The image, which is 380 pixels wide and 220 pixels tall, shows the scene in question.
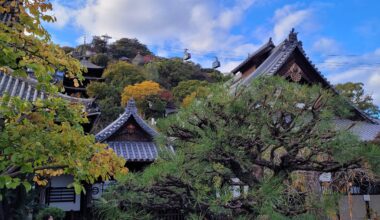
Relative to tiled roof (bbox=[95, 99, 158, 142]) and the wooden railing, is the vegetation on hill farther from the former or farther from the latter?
the wooden railing

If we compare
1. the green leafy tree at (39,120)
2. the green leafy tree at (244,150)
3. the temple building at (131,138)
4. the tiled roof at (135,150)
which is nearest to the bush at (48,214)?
A: the tiled roof at (135,150)

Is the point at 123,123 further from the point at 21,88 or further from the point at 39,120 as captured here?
the point at 39,120

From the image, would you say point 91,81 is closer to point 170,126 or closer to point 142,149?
point 142,149

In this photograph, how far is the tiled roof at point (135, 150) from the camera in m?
11.2

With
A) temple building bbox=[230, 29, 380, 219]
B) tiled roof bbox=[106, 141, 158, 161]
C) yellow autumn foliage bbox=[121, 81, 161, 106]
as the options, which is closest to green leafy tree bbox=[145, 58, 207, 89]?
yellow autumn foliage bbox=[121, 81, 161, 106]

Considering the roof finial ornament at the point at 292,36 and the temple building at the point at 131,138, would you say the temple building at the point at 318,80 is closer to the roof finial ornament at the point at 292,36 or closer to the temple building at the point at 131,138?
the roof finial ornament at the point at 292,36

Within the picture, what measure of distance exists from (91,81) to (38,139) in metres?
31.6

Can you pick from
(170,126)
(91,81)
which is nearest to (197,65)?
(91,81)

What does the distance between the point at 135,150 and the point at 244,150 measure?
814cm

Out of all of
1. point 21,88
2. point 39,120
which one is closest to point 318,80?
point 21,88

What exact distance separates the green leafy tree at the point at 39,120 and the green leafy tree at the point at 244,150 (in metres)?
0.96

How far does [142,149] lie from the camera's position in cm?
1190

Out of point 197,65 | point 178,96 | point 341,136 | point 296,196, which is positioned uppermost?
point 197,65

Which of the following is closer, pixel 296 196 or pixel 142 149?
pixel 296 196
